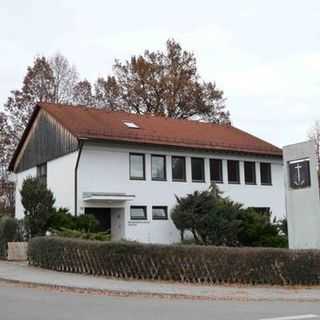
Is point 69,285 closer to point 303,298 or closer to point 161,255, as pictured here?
point 161,255

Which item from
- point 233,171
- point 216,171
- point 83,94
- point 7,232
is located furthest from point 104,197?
point 83,94

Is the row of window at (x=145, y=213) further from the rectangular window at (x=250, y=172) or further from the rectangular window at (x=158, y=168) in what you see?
the rectangular window at (x=250, y=172)

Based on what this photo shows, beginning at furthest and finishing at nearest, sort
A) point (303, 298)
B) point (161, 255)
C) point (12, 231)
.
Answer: point (12, 231)
point (161, 255)
point (303, 298)

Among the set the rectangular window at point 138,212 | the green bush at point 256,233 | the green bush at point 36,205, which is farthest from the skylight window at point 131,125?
the green bush at point 36,205

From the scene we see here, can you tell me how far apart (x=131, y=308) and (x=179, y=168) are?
21522 mm

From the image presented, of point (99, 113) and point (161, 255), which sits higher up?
point (99, 113)

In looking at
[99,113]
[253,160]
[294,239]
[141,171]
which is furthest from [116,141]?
[294,239]

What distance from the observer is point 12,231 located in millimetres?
26766

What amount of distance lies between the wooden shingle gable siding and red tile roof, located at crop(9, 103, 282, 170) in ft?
1.32

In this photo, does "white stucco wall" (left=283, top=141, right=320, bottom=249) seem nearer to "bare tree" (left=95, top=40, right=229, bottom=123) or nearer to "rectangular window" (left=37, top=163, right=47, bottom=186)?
"rectangular window" (left=37, top=163, right=47, bottom=186)

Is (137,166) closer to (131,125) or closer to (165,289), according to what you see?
(131,125)

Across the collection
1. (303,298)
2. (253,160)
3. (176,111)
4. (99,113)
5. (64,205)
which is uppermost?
(176,111)

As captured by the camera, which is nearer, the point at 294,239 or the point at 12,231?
the point at 294,239

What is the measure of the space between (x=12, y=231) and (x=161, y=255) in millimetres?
10837
